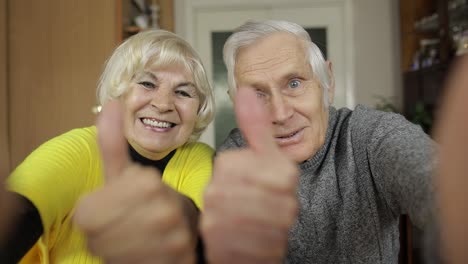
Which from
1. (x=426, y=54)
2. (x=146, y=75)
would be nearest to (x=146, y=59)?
(x=146, y=75)

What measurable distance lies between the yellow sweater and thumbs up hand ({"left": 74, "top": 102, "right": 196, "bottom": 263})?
164mm

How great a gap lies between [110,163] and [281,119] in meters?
0.43

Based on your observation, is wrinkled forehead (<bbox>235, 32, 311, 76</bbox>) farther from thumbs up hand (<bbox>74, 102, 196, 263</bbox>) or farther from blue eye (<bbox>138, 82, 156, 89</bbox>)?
thumbs up hand (<bbox>74, 102, 196, 263</bbox>)

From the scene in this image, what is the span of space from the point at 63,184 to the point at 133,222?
291mm

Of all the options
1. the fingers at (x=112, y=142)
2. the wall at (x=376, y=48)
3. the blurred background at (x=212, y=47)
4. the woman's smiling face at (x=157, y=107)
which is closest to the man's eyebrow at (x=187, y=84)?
the woman's smiling face at (x=157, y=107)

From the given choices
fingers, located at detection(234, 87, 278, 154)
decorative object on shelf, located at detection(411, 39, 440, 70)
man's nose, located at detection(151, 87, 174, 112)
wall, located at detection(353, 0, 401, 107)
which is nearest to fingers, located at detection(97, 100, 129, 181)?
fingers, located at detection(234, 87, 278, 154)

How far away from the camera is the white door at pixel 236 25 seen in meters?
2.66

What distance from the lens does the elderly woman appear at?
0.97 feet

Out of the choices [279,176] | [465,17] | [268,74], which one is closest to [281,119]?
[268,74]

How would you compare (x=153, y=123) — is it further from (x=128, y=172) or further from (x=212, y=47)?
(x=212, y=47)

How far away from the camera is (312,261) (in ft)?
2.40

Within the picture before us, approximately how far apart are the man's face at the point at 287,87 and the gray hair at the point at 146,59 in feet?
0.31

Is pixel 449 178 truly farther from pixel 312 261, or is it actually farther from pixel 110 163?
pixel 312 261

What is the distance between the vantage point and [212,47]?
2.71 meters
